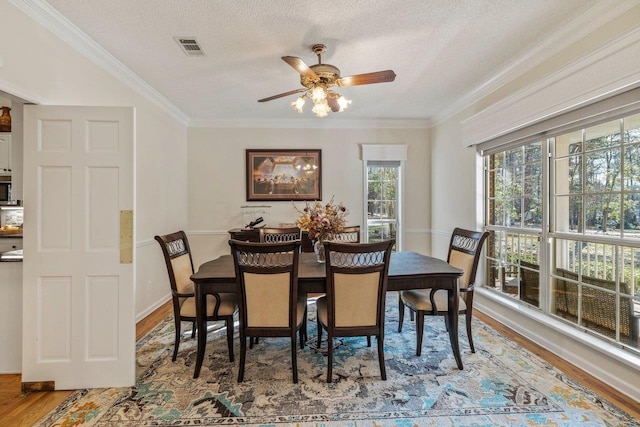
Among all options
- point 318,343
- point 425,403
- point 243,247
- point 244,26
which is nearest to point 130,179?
point 243,247

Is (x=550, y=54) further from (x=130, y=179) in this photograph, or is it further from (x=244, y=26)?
(x=130, y=179)

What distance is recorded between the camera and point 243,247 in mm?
2041

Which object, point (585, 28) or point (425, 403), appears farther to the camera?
point (585, 28)

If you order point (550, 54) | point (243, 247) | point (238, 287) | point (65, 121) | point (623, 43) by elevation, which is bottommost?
point (238, 287)

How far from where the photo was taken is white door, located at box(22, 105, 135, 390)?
6.84ft

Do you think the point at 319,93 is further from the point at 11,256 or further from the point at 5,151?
the point at 5,151

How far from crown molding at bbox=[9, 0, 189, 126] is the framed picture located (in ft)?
5.21

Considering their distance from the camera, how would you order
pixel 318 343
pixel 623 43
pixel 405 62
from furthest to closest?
pixel 405 62 → pixel 318 343 → pixel 623 43

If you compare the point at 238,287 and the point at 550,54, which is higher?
the point at 550,54

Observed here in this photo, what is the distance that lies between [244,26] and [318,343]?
271 cm

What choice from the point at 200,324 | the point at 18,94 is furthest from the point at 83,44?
the point at 200,324

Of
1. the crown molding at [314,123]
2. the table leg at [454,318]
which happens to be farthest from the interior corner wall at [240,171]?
the table leg at [454,318]

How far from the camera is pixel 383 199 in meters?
5.03

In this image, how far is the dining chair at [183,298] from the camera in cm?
239
